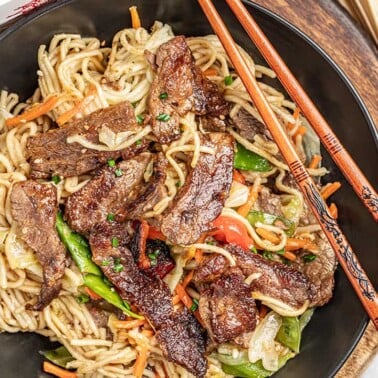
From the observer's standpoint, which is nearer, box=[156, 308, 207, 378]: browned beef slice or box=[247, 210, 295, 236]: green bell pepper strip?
box=[156, 308, 207, 378]: browned beef slice

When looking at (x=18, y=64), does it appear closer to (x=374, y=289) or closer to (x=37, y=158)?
(x=37, y=158)

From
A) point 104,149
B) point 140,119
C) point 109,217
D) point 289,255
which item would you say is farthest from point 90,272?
point 289,255

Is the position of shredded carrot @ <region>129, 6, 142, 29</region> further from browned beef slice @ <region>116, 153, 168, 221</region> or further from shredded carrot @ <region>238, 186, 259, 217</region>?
shredded carrot @ <region>238, 186, 259, 217</region>

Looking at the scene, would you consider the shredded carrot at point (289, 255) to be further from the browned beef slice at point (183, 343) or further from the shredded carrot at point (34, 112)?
the shredded carrot at point (34, 112)

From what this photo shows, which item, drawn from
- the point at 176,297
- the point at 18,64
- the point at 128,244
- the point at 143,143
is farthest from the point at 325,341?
the point at 18,64

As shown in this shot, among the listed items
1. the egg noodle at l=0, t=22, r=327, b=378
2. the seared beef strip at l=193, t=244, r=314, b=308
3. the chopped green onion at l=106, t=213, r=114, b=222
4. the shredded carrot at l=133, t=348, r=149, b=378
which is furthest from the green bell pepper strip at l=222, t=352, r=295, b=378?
the chopped green onion at l=106, t=213, r=114, b=222
